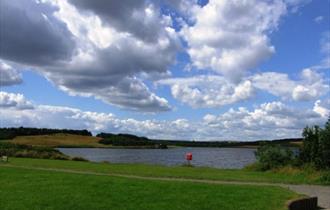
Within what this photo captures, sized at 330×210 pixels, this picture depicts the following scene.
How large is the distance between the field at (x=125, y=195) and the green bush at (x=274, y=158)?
1305cm

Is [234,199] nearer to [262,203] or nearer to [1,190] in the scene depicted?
[262,203]

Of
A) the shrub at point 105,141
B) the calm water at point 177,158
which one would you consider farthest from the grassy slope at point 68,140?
the calm water at point 177,158

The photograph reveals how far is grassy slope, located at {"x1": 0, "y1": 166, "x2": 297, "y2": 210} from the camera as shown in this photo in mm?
12602

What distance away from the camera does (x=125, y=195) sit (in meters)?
14.2

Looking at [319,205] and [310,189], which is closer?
[319,205]

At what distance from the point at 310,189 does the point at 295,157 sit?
951 centimetres

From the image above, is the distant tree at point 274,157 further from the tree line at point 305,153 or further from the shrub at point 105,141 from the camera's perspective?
the shrub at point 105,141

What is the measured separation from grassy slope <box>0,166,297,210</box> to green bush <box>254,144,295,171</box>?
13.0m

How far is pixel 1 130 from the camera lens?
417 ft

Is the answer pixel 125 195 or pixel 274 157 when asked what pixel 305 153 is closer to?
pixel 274 157

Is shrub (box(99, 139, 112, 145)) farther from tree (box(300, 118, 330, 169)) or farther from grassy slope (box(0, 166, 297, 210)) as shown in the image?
grassy slope (box(0, 166, 297, 210))

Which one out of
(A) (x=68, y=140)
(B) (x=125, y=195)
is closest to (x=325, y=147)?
(B) (x=125, y=195)

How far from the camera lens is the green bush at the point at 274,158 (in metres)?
29.4

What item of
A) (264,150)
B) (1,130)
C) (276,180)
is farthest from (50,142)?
(276,180)
